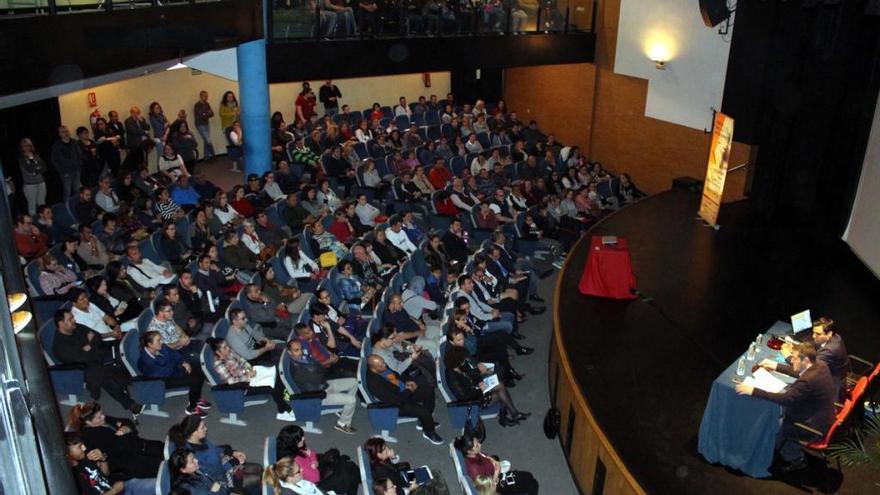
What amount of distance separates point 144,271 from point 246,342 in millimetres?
1886

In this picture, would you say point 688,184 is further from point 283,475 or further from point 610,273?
point 283,475

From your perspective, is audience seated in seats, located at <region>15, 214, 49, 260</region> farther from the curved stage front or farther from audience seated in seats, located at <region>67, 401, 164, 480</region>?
the curved stage front

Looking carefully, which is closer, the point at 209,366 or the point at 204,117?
the point at 209,366

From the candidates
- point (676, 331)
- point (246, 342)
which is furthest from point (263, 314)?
point (676, 331)

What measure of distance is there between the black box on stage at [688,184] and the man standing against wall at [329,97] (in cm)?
774

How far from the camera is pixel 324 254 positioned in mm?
9641

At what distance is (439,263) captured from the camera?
957 cm

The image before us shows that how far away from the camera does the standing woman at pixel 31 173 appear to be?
10750 mm

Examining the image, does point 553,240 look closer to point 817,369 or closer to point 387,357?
point 387,357

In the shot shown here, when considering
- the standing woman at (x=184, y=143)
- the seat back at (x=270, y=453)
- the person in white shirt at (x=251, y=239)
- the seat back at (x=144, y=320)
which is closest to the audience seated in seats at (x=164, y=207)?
the person in white shirt at (x=251, y=239)

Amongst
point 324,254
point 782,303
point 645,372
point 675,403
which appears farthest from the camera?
point 324,254

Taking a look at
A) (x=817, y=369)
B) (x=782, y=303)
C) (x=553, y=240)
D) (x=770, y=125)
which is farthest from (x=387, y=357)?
(x=770, y=125)

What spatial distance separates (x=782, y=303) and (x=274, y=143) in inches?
380

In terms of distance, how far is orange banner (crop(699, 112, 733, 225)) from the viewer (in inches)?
423
